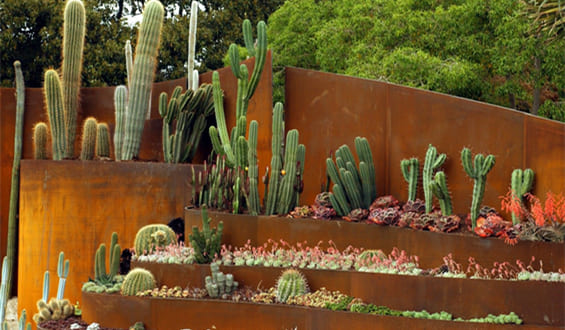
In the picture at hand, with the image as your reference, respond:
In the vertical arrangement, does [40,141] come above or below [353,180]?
above

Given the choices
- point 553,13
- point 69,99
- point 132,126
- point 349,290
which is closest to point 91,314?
point 349,290

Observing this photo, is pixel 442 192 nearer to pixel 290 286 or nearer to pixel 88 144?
pixel 290 286

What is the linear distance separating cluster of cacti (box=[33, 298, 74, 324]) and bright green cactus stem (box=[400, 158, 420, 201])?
4.75 meters

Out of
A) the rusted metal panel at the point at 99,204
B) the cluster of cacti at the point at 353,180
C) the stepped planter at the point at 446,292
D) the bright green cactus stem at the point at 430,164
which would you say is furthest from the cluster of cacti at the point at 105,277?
the bright green cactus stem at the point at 430,164

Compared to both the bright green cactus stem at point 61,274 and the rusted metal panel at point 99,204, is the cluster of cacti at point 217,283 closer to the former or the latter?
the bright green cactus stem at point 61,274

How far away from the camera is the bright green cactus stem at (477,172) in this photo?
10016 mm

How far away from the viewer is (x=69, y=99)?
607 inches

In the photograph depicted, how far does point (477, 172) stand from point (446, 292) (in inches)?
57.5

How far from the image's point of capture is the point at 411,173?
1120cm

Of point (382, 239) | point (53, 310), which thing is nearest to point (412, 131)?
point (382, 239)

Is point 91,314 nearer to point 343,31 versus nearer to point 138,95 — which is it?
point 138,95

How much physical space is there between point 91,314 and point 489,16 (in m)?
10.1

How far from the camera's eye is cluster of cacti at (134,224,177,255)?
1213cm

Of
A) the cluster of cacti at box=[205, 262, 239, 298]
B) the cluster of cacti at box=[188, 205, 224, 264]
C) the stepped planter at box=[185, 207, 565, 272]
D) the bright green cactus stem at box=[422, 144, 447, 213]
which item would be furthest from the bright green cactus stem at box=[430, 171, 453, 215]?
the cluster of cacti at box=[188, 205, 224, 264]
